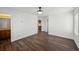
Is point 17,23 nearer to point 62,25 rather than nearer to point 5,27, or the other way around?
point 5,27

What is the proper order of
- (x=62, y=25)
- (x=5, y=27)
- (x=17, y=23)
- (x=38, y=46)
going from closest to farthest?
(x=38, y=46), (x=5, y=27), (x=17, y=23), (x=62, y=25)

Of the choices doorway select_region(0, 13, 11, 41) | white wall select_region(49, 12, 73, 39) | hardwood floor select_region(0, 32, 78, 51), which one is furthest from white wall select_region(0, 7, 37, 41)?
white wall select_region(49, 12, 73, 39)

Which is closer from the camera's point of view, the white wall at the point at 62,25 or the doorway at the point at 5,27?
the doorway at the point at 5,27

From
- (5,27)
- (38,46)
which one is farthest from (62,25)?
(5,27)

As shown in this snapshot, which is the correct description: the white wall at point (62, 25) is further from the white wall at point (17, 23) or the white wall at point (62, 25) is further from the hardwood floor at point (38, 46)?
the white wall at point (17, 23)

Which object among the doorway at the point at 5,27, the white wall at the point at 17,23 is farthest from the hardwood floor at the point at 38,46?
the white wall at the point at 17,23

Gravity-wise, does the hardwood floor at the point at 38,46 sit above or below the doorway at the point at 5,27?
below

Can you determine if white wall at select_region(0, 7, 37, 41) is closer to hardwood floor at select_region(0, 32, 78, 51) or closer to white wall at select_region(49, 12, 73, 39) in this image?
hardwood floor at select_region(0, 32, 78, 51)

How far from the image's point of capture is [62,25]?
621 centimetres

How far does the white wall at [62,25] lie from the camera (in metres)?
5.25

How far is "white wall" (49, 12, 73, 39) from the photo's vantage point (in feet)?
17.2
